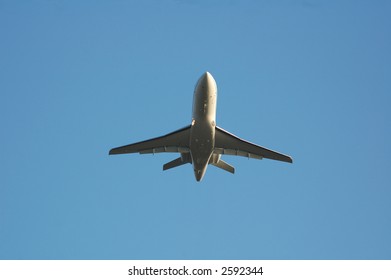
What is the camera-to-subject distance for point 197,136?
140 ft

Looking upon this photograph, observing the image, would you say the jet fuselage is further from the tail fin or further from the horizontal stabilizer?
the horizontal stabilizer

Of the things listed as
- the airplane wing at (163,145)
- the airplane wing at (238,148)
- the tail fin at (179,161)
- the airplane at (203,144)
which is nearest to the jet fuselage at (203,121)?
the airplane at (203,144)

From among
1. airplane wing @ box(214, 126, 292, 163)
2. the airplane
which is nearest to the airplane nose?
the airplane

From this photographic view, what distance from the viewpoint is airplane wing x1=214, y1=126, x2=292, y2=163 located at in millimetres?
44938

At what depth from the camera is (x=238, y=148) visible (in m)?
46.1

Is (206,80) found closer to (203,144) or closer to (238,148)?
(203,144)

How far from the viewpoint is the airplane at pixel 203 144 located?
1641 inches

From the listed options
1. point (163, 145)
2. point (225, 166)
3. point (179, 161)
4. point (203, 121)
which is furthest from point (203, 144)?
point (225, 166)

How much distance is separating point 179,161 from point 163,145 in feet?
8.07

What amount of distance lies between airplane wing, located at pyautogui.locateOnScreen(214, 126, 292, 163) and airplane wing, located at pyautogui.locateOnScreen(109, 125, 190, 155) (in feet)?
8.21

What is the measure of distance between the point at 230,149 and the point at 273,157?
3.76 meters
